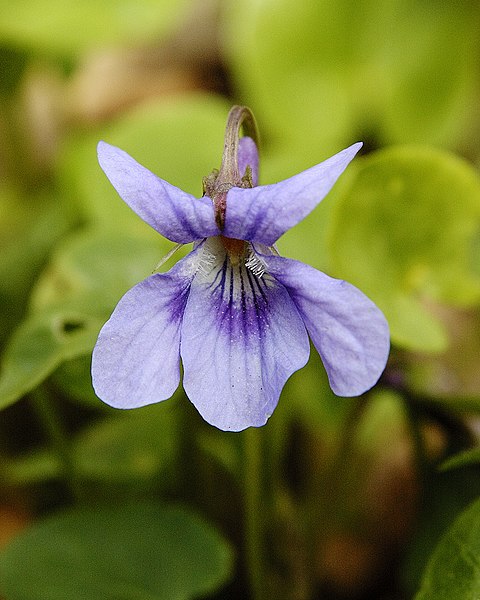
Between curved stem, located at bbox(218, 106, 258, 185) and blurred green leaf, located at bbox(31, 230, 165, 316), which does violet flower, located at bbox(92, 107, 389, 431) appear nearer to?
curved stem, located at bbox(218, 106, 258, 185)

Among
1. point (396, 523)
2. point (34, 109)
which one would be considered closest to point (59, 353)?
point (396, 523)

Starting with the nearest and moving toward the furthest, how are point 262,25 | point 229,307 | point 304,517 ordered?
point 229,307 < point 304,517 < point 262,25

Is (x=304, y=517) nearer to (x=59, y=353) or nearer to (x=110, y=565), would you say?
(x=110, y=565)

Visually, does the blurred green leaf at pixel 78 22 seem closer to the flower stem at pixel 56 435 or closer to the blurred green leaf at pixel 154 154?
the blurred green leaf at pixel 154 154

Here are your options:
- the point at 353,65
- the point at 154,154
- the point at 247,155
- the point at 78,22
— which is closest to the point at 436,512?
the point at 247,155

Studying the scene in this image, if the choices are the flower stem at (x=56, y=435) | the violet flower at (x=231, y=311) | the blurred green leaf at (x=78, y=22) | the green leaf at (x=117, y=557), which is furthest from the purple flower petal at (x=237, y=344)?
the blurred green leaf at (x=78, y=22)

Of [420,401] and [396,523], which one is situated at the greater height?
[420,401]
